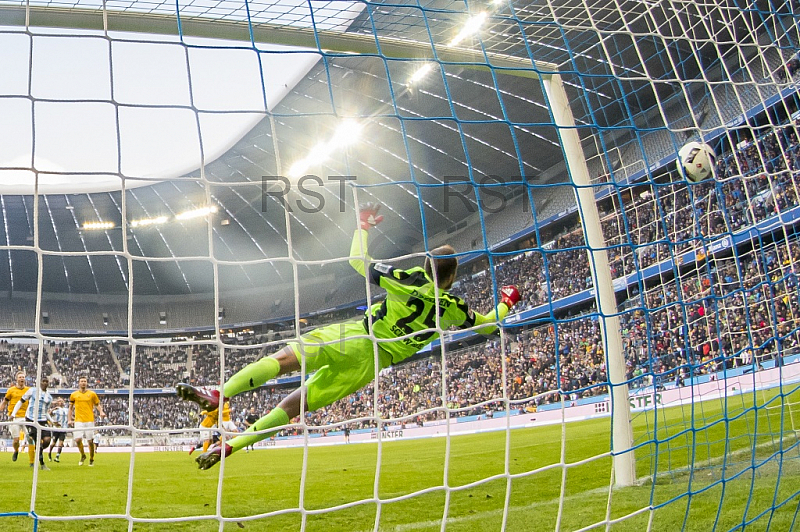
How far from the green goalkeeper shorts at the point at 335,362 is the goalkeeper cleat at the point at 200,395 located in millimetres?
489

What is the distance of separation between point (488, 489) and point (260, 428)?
245 cm

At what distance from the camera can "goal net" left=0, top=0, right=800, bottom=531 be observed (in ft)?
10.0

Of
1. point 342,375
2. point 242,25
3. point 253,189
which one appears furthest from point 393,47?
point 253,189

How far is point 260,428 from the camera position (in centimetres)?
297

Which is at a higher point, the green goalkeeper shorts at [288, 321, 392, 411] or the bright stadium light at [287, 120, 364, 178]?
the bright stadium light at [287, 120, 364, 178]

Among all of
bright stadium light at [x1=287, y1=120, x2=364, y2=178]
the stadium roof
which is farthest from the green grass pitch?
bright stadium light at [x1=287, y1=120, x2=364, y2=178]

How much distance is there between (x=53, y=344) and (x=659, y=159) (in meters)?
20.5

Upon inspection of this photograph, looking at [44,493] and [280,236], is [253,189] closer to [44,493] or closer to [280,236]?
[280,236]

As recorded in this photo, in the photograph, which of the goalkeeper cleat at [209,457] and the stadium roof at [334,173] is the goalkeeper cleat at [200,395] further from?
Answer: the stadium roof at [334,173]

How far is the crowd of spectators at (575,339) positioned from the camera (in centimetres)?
859

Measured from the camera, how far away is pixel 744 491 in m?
3.56

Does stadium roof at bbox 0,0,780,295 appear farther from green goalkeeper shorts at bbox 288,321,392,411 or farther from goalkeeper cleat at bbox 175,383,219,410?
goalkeeper cleat at bbox 175,383,219,410

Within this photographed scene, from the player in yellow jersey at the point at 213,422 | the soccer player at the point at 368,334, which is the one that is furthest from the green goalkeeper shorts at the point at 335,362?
the player in yellow jersey at the point at 213,422

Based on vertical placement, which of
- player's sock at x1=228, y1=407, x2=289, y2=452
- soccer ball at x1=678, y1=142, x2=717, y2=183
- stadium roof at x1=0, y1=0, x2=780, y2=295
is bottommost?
player's sock at x1=228, y1=407, x2=289, y2=452
